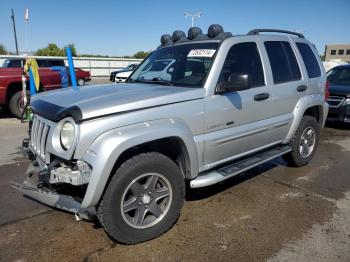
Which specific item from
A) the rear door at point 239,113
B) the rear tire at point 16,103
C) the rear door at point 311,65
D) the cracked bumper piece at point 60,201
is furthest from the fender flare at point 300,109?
the rear tire at point 16,103

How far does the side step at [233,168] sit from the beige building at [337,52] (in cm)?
9554

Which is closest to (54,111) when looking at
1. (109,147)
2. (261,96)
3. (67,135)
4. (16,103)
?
(67,135)

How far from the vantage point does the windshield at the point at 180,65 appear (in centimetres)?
372

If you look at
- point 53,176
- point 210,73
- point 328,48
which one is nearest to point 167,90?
point 210,73

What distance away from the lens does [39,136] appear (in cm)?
322

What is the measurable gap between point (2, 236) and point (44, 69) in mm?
8662

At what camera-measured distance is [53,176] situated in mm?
2756

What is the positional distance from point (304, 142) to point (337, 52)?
98.0 meters

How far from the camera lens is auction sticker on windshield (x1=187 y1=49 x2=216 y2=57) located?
12.4ft

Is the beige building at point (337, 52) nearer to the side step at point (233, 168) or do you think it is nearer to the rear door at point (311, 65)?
the rear door at point (311, 65)

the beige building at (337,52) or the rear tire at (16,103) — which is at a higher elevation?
the beige building at (337,52)

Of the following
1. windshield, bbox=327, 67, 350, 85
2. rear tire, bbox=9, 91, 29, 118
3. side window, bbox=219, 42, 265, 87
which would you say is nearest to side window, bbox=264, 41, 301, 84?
side window, bbox=219, 42, 265, 87

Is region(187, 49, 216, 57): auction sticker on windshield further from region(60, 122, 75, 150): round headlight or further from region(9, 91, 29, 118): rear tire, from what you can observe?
A: region(9, 91, 29, 118): rear tire

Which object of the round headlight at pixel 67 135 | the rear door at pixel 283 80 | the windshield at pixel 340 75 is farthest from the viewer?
the windshield at pixel 340 75
